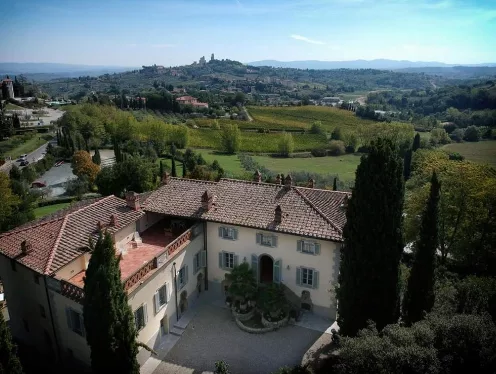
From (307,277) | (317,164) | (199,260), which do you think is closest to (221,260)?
(199,260)

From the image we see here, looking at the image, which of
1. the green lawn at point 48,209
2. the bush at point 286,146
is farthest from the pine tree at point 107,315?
the bush at point 286,146

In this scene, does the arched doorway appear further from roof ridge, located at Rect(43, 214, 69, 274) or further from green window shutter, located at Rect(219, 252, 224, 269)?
roof ridge, located at Rect(43, 214, 69, 274)

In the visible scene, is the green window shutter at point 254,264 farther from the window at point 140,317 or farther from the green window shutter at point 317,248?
the window at point 140,317

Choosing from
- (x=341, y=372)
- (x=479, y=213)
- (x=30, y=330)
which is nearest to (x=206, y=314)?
(x=30, y=330)

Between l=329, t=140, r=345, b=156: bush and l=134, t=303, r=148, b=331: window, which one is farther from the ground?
l=134, t=303, r=148, b=331: window

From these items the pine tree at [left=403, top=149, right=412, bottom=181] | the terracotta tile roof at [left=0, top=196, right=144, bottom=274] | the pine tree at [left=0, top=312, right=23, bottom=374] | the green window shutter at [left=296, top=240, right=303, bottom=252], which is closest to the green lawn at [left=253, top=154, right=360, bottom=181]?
the pine tree at [left=403, top=149, right=412, bottom=181]

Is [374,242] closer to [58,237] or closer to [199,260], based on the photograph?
[199,260]
